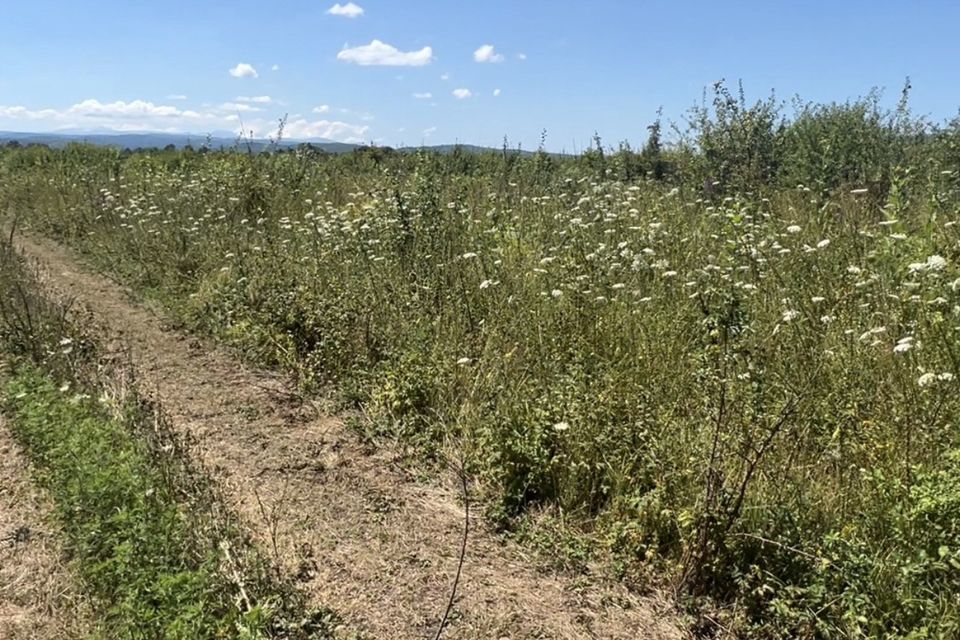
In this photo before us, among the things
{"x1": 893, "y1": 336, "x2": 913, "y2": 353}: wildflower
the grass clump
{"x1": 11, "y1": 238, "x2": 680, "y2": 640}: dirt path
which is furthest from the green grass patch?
{"x1": 893, "y1": 336, "x2": 913, "y2": 353}: wildflower

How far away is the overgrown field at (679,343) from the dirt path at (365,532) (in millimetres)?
249

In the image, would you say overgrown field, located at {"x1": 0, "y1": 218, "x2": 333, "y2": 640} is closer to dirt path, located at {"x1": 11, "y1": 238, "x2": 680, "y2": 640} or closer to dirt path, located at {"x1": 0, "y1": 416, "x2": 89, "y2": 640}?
dirt path, located at {"x1": 0, "y1": 416, "x2": 89, "y2": 640}

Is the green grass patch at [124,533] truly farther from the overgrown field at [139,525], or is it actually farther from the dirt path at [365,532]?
the dirt path at [365,532]

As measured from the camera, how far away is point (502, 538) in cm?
315

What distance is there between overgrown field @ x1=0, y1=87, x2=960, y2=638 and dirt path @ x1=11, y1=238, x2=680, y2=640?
0.25m

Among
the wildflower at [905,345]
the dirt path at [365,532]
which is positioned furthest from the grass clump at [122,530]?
the wildflower at [905,345]

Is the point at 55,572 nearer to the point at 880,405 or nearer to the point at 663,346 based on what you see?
the point at 663,346

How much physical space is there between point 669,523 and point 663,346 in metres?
1.34

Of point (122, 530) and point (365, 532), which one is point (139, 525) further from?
point (365, 532)

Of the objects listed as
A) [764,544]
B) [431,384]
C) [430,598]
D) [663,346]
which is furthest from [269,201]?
[764,544]

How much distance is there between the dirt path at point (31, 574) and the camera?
103 inches

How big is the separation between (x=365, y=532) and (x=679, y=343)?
2.11 meters

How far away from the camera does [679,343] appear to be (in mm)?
4031

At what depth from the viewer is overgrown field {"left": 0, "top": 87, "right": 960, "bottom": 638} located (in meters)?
2.59
